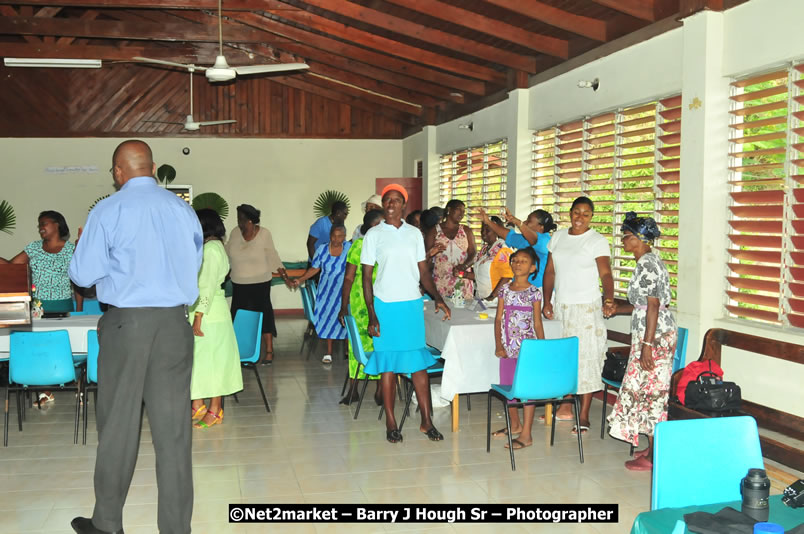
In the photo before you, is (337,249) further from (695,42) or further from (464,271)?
(695,42)

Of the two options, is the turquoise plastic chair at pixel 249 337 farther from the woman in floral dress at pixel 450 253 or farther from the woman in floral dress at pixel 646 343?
the woman in floral dress at pixel 646 343

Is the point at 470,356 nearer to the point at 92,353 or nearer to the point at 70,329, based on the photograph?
the point at 92,353

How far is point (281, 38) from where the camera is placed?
11266mm

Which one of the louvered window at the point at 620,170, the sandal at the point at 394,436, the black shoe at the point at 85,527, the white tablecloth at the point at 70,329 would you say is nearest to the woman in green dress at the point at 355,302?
the sandal at the point at 394,436

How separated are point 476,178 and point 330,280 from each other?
12.0ft

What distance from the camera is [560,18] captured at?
6949 mm

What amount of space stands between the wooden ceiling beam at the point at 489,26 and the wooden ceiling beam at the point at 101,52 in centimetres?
502

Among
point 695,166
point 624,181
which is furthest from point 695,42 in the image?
point 624,181

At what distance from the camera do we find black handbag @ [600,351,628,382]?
5.56m

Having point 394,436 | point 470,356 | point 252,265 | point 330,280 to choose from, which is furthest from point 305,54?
point 394,436

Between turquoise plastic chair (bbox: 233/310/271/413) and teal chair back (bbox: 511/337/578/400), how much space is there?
2.48 meters

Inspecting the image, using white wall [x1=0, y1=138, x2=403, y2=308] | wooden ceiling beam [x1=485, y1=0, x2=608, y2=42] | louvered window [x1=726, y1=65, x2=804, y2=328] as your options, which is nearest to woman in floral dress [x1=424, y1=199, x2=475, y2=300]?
wooden ceiling beam [x1=485, y1=0, x2=608, y2=42]

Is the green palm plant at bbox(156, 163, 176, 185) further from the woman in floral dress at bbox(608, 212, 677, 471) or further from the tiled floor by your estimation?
the woman in floral dress at bbox(608, 212, 677, 471)

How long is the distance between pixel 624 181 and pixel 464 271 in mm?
2059
